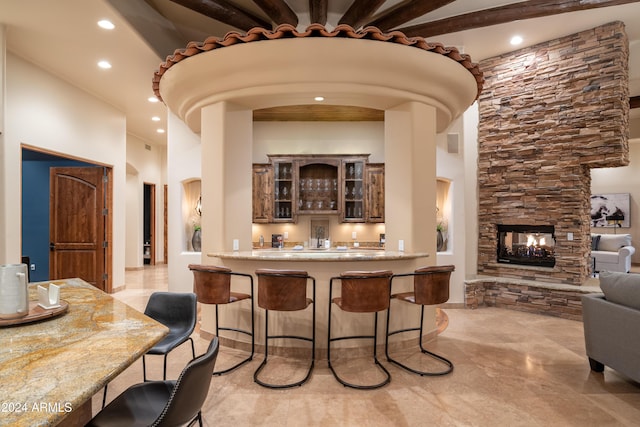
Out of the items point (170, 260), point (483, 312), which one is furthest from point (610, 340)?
point (170, 260)

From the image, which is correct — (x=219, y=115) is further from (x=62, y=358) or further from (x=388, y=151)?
(x=62, y=358)

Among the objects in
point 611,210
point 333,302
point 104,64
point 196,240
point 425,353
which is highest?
point 104,64

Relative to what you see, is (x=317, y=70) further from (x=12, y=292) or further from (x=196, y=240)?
(x=196, y=240)

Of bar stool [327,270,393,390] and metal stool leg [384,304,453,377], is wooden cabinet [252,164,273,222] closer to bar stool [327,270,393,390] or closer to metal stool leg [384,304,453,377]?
metal stool leg [384,304,453,377]

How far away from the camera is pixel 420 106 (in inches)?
161

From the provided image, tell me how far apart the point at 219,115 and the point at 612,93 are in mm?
5171

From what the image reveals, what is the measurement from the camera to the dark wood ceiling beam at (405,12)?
4348mm

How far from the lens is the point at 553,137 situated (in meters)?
5.45

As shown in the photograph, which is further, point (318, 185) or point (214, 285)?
point (318, 185)

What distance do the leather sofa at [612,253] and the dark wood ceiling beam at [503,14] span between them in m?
5.74

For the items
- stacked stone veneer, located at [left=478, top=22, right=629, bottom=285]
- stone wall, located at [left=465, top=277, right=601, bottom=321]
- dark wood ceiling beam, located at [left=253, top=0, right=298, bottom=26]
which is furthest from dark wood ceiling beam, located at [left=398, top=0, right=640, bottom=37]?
stone wall, located at [left=465, top=277, right=601, bottom=321]

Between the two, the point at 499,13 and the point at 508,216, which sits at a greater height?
the point at 499,13

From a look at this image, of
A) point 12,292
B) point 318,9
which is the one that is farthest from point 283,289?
point 318,9

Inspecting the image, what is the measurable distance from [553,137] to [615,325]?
3.29m
